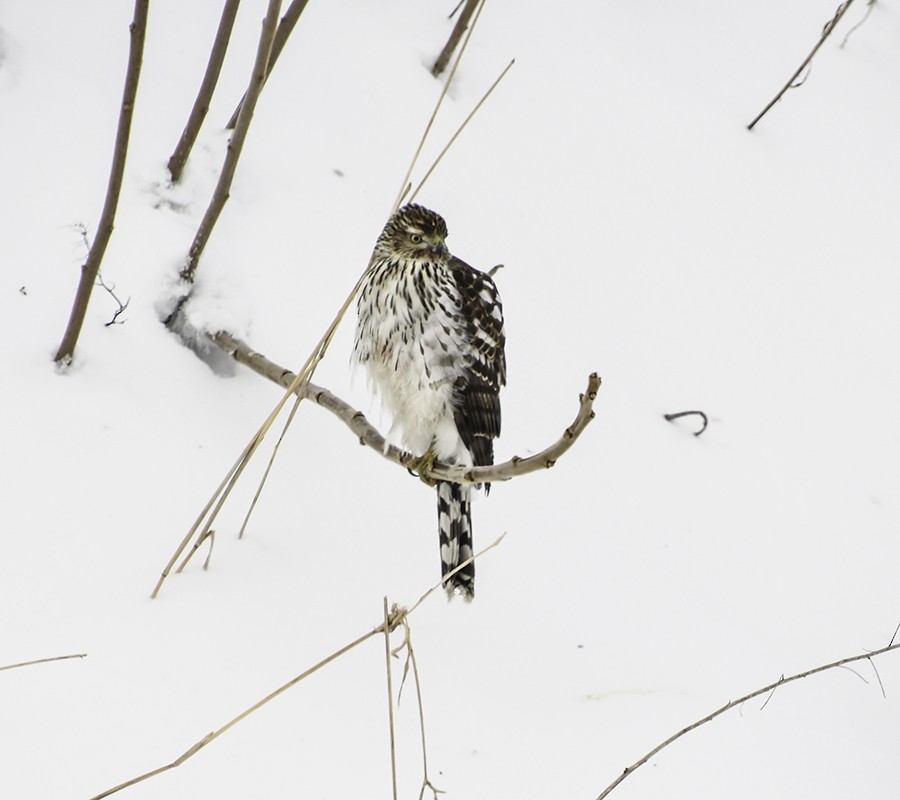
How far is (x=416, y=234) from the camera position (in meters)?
3.35

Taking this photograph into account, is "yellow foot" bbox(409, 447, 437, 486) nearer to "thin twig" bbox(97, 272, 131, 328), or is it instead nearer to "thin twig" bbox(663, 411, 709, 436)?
"thin twig" bbox(97, 272, 131, 328)

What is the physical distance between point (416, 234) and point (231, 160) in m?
0.58

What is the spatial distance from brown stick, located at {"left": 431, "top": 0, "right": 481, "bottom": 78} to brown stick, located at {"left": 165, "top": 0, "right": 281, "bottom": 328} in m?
1.25

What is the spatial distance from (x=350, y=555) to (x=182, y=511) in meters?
0.49

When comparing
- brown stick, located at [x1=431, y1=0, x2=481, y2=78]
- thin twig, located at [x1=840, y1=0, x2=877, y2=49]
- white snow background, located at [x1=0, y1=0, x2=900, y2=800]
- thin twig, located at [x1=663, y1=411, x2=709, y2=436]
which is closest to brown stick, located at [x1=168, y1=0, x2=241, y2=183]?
white snow background, located at [x1=0, y1=0, x2=900, y2=800]

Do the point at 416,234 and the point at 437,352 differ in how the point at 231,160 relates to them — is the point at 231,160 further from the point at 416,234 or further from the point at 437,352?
the point at 437,352

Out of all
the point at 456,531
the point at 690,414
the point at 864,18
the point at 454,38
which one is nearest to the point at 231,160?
the point at 456,531

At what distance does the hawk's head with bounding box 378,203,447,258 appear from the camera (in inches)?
131

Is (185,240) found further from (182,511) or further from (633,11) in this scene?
(633,11)

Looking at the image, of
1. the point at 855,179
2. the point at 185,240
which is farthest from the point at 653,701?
the point at 855,179

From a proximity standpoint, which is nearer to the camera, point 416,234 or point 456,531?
point 456,531

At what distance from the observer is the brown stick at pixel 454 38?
423cm

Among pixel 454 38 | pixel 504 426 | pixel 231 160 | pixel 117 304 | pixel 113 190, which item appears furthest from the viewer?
pixel 454 38

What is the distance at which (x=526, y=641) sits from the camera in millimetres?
3111
